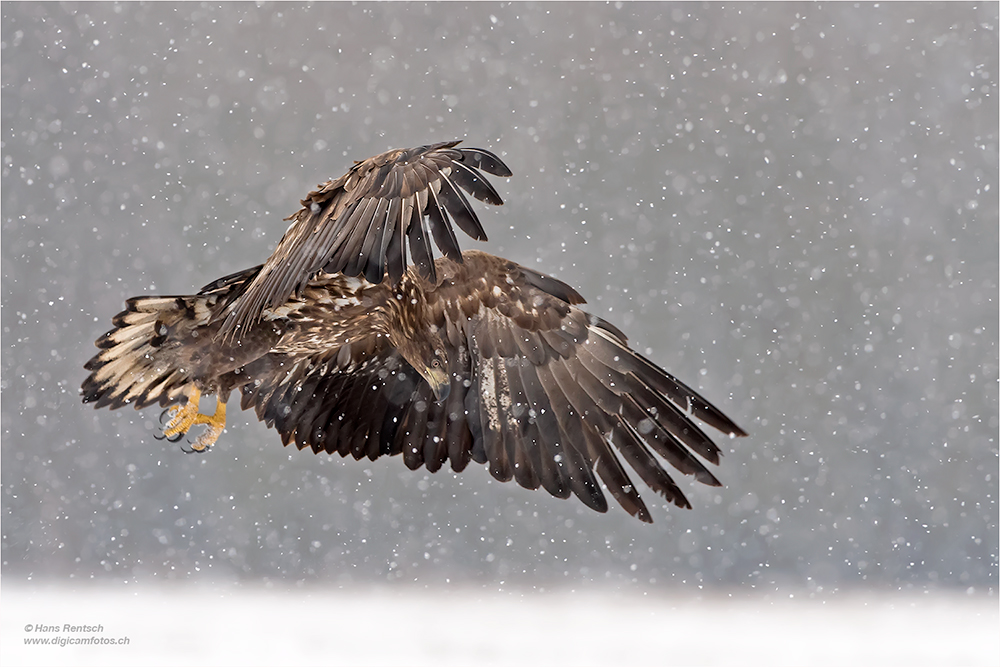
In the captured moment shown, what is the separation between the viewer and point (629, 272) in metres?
4.50

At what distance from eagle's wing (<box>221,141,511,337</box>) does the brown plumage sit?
45 centimetres

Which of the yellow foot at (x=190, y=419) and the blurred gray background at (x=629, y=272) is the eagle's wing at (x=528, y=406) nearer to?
the yellow foot at (x=190, y=419)

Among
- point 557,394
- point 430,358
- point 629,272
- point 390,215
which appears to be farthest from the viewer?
point 629,272

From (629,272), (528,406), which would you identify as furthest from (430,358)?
(629,272)

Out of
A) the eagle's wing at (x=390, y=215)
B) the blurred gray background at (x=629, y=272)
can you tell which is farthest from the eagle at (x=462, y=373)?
the blurred gray background at (x=629, y=272)

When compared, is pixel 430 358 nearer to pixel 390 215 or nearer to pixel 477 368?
pixel 477 368

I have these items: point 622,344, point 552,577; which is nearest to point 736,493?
point 552,577

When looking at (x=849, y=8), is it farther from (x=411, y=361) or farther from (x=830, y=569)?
(x=411, y=361)

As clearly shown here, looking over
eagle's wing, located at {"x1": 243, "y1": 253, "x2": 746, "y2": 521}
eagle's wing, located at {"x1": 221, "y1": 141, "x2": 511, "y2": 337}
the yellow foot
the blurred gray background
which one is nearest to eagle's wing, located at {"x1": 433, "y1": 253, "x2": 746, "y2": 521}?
eagle's wing, located at {"x1": 243, "y1": 253, "x2": 746, "y2": 521}

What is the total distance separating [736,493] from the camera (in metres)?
4.44

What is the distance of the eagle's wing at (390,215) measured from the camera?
5.44 ft

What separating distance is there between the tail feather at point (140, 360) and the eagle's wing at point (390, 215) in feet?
2.12

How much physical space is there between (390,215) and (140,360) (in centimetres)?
113

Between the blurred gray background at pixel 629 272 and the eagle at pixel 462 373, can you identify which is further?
the blurred gray background at pixel 629 272
